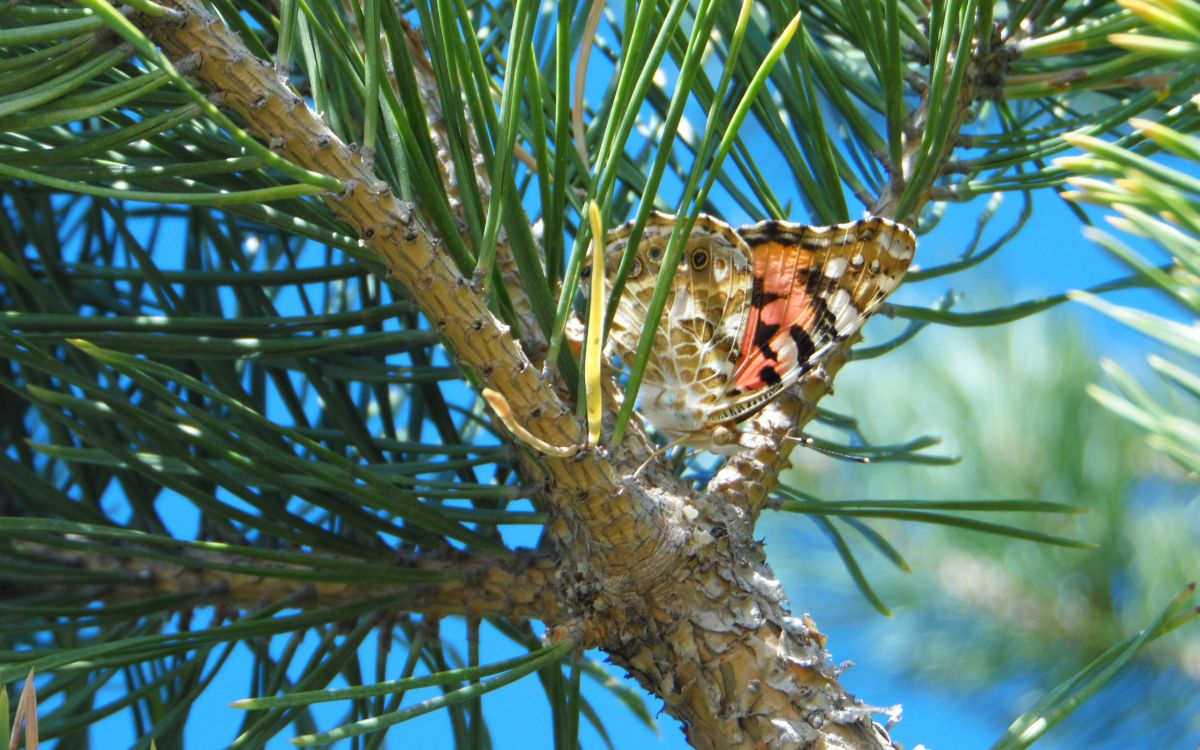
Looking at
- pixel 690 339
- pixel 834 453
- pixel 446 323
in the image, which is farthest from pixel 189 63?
pixel 834 453

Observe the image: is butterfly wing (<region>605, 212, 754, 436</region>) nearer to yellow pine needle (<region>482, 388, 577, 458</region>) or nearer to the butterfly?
the butterfly

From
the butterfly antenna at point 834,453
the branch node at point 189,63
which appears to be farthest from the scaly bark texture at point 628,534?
the butterfly antenna at point 834,453

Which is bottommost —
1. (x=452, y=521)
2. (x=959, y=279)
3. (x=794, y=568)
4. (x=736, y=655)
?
(x=736, y=655)

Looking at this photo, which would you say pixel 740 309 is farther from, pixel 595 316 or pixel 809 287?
pixel 595 316

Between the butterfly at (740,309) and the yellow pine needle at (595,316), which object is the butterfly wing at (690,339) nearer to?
the butterfly at (740,309)

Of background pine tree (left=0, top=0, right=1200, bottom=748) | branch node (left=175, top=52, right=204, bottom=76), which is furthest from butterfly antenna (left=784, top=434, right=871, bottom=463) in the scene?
branch node (left=175, top=52, right=204, bottom=76)

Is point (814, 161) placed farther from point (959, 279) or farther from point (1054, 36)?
point (959, 279)

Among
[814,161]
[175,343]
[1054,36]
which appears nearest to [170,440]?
[175,343]
